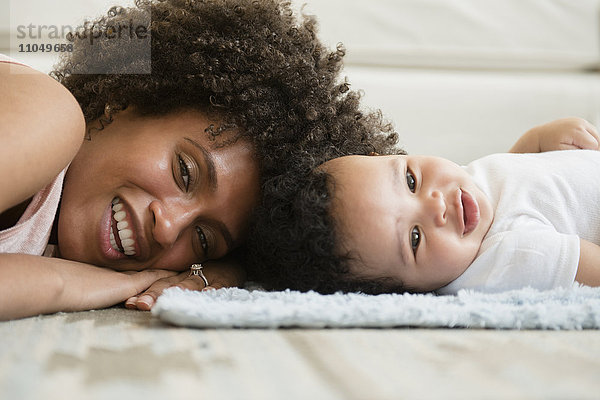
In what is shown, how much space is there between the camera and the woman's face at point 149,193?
0.91 metres

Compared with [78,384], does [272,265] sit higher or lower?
Answer: lower

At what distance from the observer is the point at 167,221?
0.90m

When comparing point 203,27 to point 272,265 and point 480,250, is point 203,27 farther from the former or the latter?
point 480,250

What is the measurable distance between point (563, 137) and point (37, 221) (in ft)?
3.33

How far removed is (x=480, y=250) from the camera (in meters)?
0.98

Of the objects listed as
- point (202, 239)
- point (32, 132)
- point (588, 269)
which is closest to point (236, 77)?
point (202, 239)

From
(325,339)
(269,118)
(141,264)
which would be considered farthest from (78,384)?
(269,118)

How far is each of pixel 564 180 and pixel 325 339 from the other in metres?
0.66

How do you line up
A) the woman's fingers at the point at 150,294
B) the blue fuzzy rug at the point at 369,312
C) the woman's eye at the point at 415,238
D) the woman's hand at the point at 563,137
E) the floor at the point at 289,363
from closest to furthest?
the floor at the point at 289,363 → the blue fuzzy rug at the point at 369,312 → the woman's fingers at the point at 150,294 → the woman's eye at the point at 415,238 → the woman's hand at the point at 563,137

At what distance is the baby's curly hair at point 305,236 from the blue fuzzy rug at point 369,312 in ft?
0.47

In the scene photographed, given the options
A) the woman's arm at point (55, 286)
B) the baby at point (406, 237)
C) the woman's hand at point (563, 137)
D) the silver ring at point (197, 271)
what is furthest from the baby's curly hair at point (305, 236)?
the woman's hand at point (563, 137)

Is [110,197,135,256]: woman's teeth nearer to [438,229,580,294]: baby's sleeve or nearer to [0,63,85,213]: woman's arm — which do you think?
[0,63,85,213]: woman's arm

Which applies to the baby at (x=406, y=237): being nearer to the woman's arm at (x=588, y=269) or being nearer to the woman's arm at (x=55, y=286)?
the woman's arm at (x=588, y=269)

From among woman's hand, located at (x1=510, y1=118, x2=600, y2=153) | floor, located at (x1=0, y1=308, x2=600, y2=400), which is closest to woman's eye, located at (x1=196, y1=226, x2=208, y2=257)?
floor, located at (x1=0, y1=308, x2=600, y2=400)
